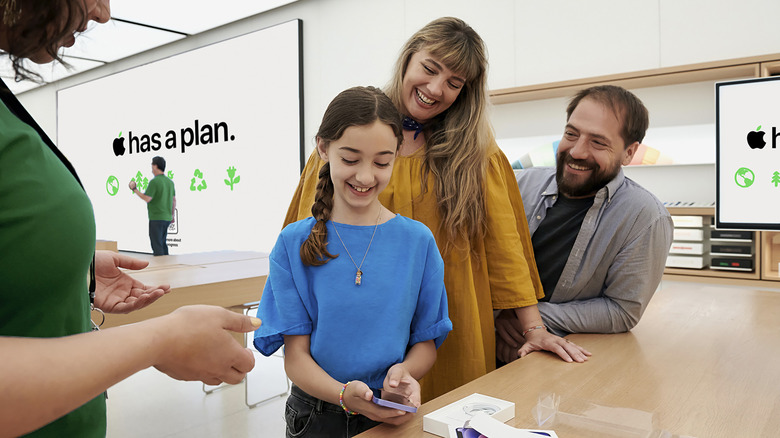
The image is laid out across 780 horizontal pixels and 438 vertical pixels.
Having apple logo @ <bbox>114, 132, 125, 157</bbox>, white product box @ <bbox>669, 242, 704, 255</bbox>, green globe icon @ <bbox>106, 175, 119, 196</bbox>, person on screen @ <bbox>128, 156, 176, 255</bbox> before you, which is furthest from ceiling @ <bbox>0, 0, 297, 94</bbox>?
white product box @ <bbox>669, 242, 704, 255</bbox>

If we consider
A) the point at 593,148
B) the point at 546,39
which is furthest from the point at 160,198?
the point at 593,148

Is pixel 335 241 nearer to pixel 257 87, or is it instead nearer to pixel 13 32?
pixel 13 32

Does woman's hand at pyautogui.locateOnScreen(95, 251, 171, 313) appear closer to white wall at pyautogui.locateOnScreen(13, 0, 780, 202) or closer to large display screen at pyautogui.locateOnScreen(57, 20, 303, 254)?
white wall at pyautogui.locateOnScreen(13, 0, 780, 202)

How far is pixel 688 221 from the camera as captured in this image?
3.40 meters

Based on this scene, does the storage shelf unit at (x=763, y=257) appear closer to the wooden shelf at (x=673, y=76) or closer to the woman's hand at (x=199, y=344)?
the wooden shelf at (x=673, y=76)

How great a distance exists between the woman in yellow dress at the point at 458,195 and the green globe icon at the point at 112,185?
8.47 meters

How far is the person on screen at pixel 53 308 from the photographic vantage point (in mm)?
499

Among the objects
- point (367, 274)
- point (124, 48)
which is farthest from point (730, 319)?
point (124, 48)

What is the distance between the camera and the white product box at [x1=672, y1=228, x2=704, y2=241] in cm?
339

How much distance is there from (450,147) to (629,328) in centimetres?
74

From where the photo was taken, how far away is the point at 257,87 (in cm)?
650

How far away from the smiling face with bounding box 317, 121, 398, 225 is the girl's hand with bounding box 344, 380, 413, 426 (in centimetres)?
36

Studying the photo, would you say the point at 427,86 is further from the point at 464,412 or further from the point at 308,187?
the point at 464,412

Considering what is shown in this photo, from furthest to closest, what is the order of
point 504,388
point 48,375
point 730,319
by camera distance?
1. point 730,319
2. point 504,388
3. point 48,375
